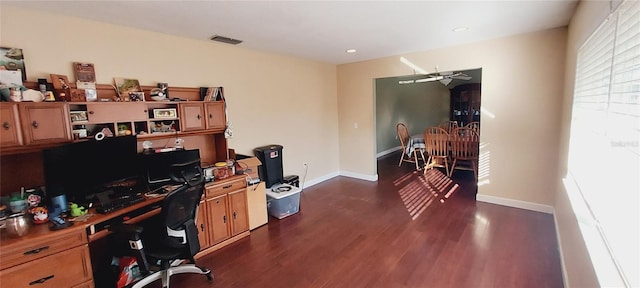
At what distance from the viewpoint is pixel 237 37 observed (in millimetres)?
3211

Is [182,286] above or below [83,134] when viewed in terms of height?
below

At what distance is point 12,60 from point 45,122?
540mm

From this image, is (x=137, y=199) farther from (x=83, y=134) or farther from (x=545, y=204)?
(x=545, y=204)

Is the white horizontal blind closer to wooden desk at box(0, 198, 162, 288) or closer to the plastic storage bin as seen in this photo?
the plastic storage bin

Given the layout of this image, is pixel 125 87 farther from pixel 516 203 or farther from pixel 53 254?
pixel 516 203

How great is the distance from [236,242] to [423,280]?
1.89 m

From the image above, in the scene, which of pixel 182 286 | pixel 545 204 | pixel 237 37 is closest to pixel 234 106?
pixel 237 37

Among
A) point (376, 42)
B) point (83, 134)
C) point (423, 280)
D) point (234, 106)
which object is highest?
point (376, 42)

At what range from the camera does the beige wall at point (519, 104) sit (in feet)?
10.8

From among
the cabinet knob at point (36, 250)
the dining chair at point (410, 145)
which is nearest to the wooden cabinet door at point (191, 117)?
the cabinet knob at point (36, 250)

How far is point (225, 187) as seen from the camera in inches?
116

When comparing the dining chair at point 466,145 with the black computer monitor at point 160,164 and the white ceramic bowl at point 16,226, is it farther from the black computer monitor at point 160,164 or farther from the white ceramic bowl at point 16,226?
the white ceramic bowl at point 16,226

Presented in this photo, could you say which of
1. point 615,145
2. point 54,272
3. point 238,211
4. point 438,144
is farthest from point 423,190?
point 54,272

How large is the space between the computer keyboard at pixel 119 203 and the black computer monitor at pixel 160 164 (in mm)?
311
